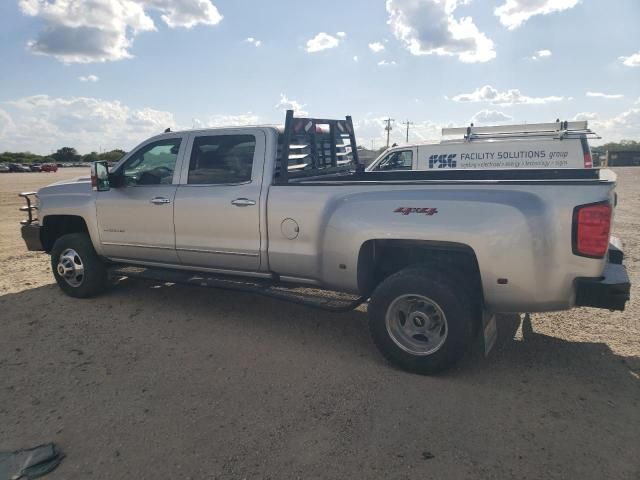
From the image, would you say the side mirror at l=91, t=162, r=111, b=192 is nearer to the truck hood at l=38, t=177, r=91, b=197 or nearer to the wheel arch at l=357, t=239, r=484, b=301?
the truck hood at l=38, t=177, r=91, b=197

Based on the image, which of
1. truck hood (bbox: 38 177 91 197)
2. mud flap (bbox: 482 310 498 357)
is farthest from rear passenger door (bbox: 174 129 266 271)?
A: mud flap (bbox: 482 310 498 357)

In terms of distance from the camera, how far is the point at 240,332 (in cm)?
479

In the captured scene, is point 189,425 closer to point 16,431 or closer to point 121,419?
point 121,419

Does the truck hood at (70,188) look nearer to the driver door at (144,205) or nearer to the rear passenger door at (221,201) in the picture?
the driver door at (144,205)

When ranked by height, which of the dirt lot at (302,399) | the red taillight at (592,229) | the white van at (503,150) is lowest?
the dirt lot at (302,399)

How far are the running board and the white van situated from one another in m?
6.20

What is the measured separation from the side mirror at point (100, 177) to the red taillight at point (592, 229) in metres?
4.55

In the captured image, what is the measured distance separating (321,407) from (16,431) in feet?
6.42

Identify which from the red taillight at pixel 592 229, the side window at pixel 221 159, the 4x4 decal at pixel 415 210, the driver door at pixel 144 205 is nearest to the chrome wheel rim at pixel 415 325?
the 4x4 decal at pixel 415 210

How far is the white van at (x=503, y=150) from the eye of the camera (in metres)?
10.0

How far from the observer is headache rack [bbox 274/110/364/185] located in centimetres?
464

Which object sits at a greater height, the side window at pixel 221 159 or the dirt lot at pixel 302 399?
the side window at pixel 221 159

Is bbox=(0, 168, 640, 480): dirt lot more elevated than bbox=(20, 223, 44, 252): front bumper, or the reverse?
bbox=(20, 223, 44, 252): front bumper

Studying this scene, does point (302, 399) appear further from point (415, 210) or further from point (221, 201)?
point (221, 201)
